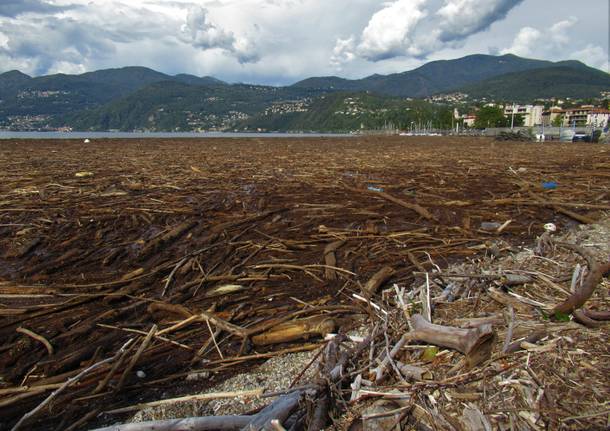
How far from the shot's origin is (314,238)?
6.00 m

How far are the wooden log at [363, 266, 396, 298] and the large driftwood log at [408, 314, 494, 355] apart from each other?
1.06 metres

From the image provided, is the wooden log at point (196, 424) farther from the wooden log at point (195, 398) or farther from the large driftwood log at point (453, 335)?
the large driftwood log at point (453, 335)

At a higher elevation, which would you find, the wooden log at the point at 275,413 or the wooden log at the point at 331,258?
the wooden log at the point at 275,413

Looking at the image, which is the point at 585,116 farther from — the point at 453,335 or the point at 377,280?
the point at 453,335

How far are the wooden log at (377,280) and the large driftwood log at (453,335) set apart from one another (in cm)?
106

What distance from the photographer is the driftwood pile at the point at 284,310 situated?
7.75 ft

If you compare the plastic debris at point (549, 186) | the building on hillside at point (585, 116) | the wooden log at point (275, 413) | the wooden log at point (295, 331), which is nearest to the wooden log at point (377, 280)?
the wooden log at point (295, 331)

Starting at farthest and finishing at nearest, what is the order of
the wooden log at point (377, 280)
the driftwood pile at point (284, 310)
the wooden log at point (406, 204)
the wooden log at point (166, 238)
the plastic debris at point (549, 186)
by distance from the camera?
the plastic debris at point (549, 186)
the wooden log at point (406, 204)
the wooden log at point (166, 238)
the wooden log at point (377, 280)
the driftwood pile at point (284, 310)

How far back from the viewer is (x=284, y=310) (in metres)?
3.88

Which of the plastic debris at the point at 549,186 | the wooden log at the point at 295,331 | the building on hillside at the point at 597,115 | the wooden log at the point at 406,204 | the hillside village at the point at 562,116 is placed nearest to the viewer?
the wooden log at the point at 295,331

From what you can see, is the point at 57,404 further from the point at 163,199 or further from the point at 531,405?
the point at 163,199

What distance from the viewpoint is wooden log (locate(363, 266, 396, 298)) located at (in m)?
4.10

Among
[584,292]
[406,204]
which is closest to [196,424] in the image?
[584,292]

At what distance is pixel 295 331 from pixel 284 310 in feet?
1.49
